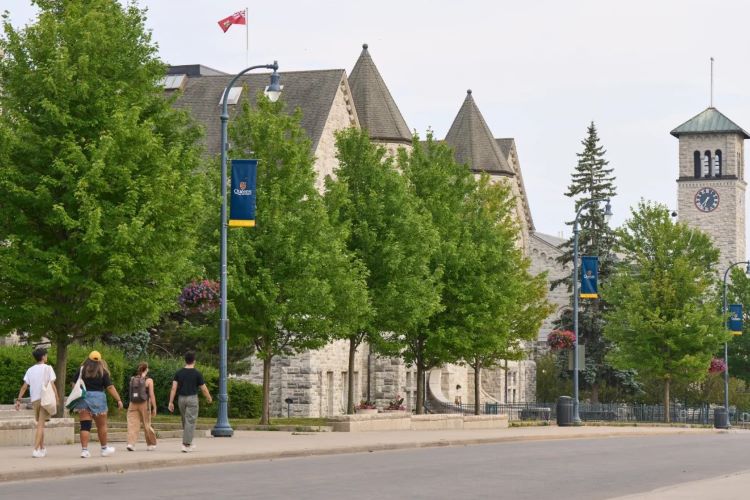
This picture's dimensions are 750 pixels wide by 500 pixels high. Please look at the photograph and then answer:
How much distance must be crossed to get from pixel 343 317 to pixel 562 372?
5169 cm

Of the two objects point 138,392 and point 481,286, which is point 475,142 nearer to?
point 481,286

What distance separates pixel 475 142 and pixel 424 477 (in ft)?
203

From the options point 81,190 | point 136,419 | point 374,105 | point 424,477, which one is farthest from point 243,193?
point 374,105

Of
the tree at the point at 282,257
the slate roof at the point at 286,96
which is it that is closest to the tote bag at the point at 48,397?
the tree at the point at 282,257

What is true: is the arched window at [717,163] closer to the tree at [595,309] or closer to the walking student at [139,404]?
the tree at [595,309]

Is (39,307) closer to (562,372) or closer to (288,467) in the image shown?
(288,467)

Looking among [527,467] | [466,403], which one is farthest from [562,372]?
[527,467]

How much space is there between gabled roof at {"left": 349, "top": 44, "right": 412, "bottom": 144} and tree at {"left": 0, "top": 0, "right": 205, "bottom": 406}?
35.2 metres

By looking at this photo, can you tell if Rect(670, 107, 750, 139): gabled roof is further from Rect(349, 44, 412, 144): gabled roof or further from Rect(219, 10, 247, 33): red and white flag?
Rect(219, 10, 247, 33): red and white flag

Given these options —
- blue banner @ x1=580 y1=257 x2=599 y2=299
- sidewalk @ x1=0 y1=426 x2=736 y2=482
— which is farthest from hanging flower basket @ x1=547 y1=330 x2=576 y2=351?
sidewalk @ x1=0 y1=426 x2=736 y2=482

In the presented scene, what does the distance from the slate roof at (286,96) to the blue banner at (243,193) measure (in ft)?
88.0

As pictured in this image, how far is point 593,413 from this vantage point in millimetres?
71812

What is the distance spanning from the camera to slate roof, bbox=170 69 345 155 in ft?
200

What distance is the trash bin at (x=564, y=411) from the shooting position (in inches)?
1955
